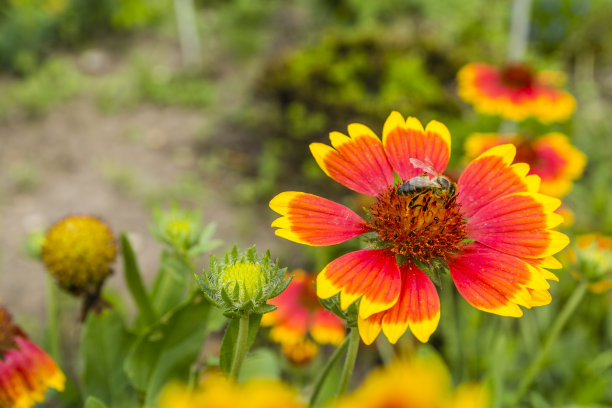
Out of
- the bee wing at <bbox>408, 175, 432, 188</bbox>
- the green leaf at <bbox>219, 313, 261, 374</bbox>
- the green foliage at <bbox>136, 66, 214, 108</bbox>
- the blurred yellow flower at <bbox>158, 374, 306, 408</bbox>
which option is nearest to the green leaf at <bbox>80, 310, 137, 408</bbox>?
the green leaf at <bbox>219, 313, 261, 374</bbox>

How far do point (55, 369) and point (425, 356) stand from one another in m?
0.61

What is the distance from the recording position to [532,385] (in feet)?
5.50

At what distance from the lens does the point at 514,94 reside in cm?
205

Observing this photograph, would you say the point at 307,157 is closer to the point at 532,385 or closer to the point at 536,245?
the point at 532,385

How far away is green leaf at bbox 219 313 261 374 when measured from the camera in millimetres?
680

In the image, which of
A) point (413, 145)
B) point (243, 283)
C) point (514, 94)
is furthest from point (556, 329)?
point (514, 94)

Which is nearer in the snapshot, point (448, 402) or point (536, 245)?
point (448, 402)

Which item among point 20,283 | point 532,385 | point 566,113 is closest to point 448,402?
point 532,385

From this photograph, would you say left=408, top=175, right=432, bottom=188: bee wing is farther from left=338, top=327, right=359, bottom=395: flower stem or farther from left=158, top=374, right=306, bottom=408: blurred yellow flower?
left=158, top=374, right=306, bottom=408: blurred yellow flower

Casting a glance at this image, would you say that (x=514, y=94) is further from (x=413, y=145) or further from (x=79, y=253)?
(x=79, y=253)

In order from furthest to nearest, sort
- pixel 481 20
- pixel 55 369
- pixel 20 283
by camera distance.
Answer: pixel 481 20 < pixel 20 283 < pixel 55 369

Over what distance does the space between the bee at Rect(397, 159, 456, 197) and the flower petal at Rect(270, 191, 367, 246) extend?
0.08 m

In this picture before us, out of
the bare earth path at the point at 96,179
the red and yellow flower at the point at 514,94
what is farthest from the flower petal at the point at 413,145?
the bare earth path at the point at 96,179

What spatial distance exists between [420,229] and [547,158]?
1.26 meters
